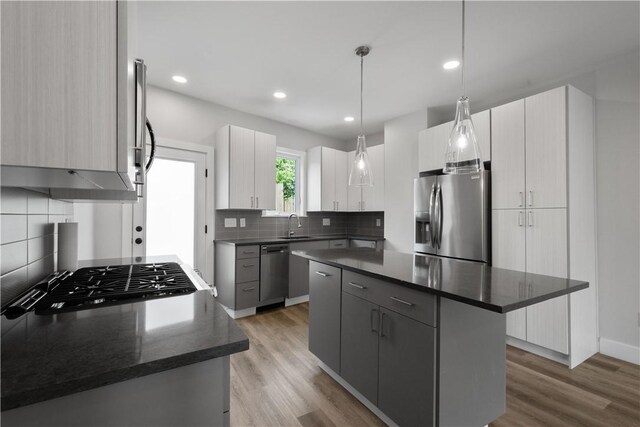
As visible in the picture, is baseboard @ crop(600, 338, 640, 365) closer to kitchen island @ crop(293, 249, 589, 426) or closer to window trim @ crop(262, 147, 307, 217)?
kitchen island @ crop(293, 249, 589, 426)

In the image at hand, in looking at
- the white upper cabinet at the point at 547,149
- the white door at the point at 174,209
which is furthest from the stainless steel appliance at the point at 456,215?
the white door at the point at 174,209

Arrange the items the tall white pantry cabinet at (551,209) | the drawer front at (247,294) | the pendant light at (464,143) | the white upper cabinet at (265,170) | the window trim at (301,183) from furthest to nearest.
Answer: the window trim at (301,183), the white upper cabinet at (265,170), the drawer front at (247,294), the tall white pantry cabinet at (551,209), the pendant light at (464,143)

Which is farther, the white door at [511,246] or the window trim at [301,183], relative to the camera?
the window trim at [301,183]

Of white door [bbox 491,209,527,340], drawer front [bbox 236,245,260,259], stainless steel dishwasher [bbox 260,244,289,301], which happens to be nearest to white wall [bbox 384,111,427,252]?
white door [bbox 491,209,527,340]

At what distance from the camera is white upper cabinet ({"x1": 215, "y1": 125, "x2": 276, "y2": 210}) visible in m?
3.63

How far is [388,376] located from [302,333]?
1578 millimetres

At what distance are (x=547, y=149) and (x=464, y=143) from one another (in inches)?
57.6

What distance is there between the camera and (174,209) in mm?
3463

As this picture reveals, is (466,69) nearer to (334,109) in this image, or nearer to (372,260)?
(334,109)

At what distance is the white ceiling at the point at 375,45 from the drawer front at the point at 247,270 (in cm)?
206

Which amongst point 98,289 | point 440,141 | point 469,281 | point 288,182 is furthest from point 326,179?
point 98,289

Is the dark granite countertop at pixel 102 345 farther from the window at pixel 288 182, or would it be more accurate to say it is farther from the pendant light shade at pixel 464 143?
the window at pixel 288 182

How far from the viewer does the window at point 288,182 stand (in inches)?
183

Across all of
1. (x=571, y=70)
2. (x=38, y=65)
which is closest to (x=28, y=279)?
(x=38, y=65)
